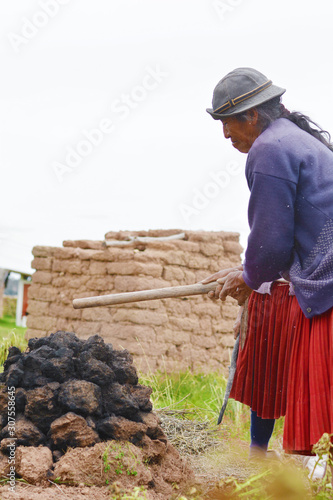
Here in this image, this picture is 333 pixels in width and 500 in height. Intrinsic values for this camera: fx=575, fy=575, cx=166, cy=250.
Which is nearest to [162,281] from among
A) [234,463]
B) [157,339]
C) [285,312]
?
[157,339]

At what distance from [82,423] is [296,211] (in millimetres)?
1630

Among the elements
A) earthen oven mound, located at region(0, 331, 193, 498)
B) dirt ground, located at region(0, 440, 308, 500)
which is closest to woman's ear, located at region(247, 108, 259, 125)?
earthen oven mound, located at region(0, 331, 193, 498)

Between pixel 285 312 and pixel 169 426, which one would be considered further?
pixel 169 426

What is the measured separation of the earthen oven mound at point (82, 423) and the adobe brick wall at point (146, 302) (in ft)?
12.2

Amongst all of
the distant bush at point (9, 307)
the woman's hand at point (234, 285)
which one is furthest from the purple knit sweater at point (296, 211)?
the distant bush at point (9, 307)

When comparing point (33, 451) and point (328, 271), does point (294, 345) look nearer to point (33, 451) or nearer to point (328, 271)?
point (328, 271)

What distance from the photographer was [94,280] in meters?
8.09

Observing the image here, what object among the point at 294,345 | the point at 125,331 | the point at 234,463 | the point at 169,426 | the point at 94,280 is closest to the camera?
the point at 294,345

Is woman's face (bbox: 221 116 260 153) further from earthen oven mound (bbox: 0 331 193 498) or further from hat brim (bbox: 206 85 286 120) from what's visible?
earthen oven mound (bbox: 0 331 193 498)

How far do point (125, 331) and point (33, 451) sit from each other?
4398 mm

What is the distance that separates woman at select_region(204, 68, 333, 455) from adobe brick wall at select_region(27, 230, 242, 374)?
14.8ft

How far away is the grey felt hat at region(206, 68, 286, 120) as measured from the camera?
296 centimetres

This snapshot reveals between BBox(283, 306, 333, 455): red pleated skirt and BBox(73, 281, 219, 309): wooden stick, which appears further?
BBox(73, 281, 219, 309): wooden stick

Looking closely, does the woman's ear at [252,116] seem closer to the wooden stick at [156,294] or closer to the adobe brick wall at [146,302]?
the wooden stick at [156,294]
